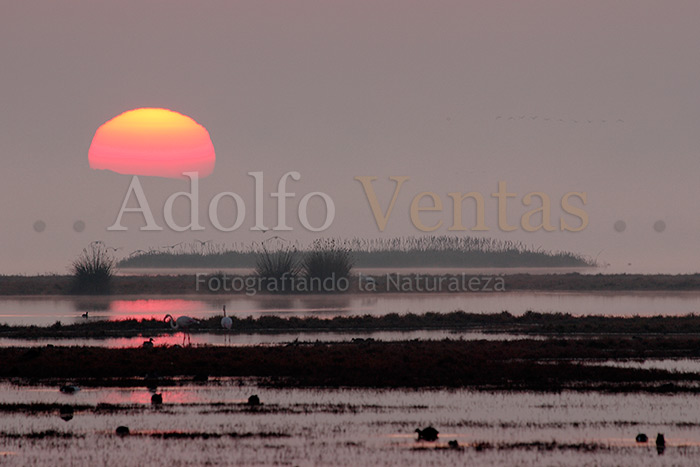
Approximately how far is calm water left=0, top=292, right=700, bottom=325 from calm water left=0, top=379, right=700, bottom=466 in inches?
1086

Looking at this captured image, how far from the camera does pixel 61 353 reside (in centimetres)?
3441

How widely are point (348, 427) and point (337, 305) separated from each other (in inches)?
1701

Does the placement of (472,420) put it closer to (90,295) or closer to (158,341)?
(158,341)

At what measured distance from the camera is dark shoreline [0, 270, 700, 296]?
83.5 meters

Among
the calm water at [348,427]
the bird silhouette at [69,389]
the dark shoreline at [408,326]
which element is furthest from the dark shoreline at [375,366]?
the dark shoreline at [408,326]

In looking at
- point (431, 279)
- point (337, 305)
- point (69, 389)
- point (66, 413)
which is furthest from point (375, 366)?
point (431, 279)

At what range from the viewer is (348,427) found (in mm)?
22000

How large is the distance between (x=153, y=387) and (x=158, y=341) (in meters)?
13.2

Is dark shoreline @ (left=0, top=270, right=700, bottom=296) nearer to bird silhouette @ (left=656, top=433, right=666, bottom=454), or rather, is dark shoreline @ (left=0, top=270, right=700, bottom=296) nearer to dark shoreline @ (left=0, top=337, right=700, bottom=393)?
dark shoreline @ (left=0, top=337, right=700, bottom=393)

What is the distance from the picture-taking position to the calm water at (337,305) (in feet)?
187

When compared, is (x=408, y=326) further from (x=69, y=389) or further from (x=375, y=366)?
(x=69, y=389)

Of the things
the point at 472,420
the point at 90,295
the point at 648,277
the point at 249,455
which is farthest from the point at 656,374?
the point at 648,277

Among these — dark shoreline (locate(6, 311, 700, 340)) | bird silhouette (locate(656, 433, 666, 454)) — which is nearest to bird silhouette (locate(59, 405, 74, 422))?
bird silhouette (locate(656, 433, 666, 454))

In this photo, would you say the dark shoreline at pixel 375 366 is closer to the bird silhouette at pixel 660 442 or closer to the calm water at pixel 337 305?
the bird silhouette at pixel 660 442
